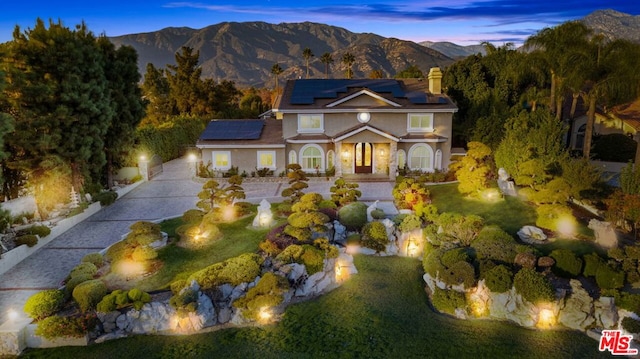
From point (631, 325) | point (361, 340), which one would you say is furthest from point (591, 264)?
point (361, 340)

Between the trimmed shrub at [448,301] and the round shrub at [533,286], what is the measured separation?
187 cm

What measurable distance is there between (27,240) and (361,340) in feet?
49.1

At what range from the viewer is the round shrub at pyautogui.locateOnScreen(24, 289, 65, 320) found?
44.5ft

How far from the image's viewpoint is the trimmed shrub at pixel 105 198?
26.0m

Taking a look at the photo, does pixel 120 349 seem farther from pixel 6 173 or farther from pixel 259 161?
pixel 259 161

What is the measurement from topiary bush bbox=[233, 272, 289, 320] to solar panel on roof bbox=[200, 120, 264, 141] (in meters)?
19.2

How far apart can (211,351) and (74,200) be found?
50.5 ft

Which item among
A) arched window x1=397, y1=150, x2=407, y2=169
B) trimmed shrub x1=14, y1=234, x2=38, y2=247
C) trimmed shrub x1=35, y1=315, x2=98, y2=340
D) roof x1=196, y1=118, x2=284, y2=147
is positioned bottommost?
trimmed shrub x1=35, y1=315, x2=98, y2=340

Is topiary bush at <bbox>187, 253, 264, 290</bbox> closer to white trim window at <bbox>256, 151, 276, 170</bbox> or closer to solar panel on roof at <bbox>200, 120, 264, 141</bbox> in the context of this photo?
white trim window at <bbox>256, 151, 276, 170</bbox>

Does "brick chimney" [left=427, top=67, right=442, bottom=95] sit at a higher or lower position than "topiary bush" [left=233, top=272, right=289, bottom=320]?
higher

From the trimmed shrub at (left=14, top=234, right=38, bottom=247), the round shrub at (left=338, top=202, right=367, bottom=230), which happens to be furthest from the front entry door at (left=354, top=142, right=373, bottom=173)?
the trimmed shrub at (left=14, top=234, right=38, bottom=247)

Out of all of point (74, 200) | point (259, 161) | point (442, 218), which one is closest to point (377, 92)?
point (259, 161)

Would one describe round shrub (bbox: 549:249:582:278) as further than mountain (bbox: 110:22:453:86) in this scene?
No

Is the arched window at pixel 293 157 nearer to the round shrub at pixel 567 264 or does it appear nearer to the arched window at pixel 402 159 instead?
the arched window at pixel 402 159
